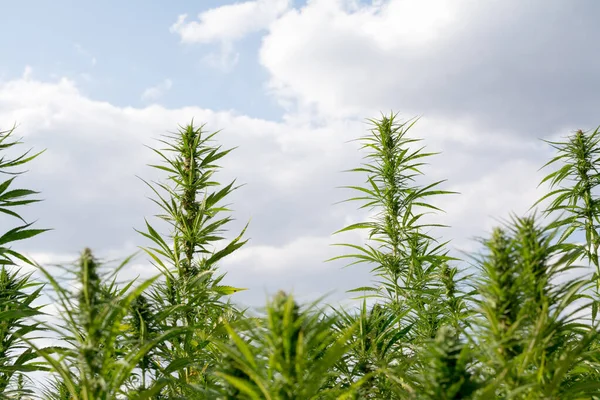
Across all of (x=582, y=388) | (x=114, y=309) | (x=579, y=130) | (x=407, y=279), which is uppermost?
(x=579, y=130)

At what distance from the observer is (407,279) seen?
23.5 feet

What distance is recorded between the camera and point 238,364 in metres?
2.33

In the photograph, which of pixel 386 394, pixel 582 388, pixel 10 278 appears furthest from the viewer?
pixel 10 278

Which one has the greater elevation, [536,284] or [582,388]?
[536,284]

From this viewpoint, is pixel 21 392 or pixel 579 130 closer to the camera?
pixel 21 392

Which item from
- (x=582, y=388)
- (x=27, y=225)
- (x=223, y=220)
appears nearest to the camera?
(x=582, y=388)

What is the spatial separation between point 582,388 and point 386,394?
6.57 ft

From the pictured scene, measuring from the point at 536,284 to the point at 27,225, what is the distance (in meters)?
4.11

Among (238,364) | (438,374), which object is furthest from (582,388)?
(238,364)

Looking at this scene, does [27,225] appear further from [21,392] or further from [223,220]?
[223,220]

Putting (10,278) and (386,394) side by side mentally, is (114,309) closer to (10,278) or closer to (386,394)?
(386,394)

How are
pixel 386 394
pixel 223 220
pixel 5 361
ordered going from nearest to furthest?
pixel 386 394 < pixel 5 361 < pixel 223 220

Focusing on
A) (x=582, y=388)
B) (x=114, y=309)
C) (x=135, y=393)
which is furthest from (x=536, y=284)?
(x=135, y=393)

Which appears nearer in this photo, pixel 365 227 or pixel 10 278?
pixel 10 278
